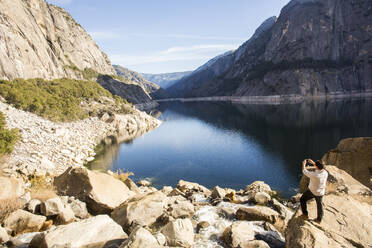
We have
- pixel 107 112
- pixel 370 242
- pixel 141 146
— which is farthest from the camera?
pixel 107 112

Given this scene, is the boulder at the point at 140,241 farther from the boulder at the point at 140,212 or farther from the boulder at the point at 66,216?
the boulder at the point at 66,216

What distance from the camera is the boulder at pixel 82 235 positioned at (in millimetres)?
7391

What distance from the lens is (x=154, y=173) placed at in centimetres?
3155

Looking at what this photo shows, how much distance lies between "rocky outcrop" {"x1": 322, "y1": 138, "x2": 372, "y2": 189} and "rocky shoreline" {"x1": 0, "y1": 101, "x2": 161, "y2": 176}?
2573 centimetres

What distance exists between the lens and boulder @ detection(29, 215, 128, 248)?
291 inches

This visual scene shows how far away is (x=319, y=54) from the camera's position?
173250 mm

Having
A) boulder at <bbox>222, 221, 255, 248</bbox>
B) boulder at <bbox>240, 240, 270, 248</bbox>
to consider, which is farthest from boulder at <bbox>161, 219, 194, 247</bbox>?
boulder at <bbox>240, 240, 270, 248</bbox>

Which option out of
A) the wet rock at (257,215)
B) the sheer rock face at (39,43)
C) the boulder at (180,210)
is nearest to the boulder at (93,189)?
the boulder at (180,210)

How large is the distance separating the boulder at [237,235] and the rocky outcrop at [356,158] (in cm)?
1056

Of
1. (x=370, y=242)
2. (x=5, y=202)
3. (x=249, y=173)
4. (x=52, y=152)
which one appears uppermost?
(x=5, y=202)

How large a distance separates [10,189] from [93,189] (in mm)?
3651

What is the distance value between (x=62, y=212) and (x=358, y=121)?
69402 millimetres

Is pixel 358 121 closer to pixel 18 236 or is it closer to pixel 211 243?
pixel 211 243

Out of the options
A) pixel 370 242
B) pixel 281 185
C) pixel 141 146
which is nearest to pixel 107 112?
pixel 141 146
